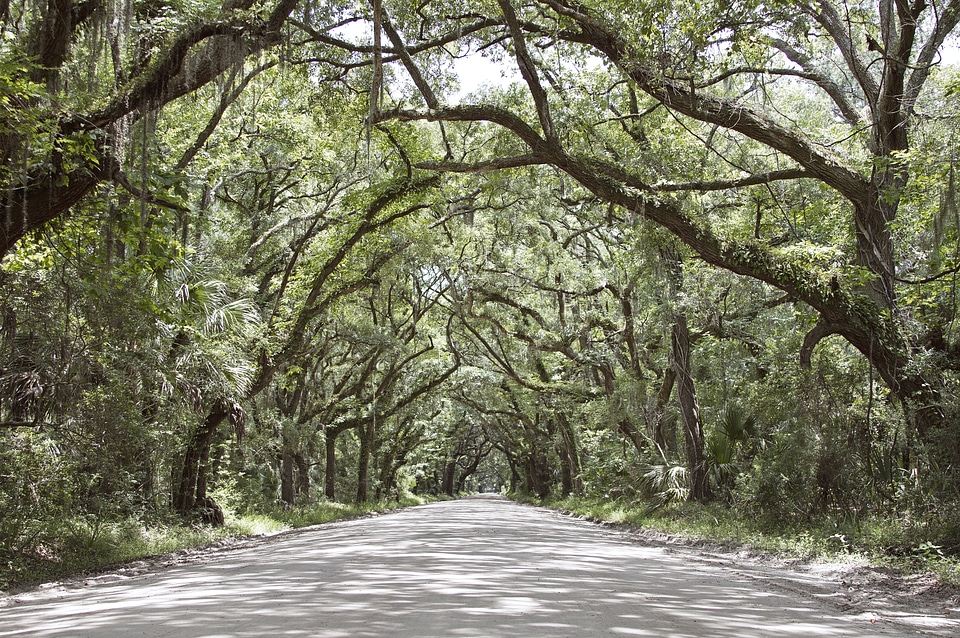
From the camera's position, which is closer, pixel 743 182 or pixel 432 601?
pixel 432 601

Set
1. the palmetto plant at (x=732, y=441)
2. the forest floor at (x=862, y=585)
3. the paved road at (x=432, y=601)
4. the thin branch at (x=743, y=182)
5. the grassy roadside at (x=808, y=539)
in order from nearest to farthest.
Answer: the paved road at (x=432, y=601) → the forest floor at (x=862, y=585) → the grassy roadside at (x=808, y=539) → the thin branch at (x=743, y=182) → the palmetto plant at (x=732, y=441)

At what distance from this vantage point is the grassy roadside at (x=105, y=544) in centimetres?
727

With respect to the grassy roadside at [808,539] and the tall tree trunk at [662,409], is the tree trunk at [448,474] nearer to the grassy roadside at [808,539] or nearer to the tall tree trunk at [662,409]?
the tall tree trunk at [662,409]

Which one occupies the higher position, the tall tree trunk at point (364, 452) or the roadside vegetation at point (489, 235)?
the roadside vegetation at point (489, 235)

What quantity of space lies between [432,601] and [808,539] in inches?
237

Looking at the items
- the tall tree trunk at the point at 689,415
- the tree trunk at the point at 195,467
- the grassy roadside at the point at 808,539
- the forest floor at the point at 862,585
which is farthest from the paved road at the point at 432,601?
the tall tree trunk at the point at 689,415

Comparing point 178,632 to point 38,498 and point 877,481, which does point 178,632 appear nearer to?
point 38,498

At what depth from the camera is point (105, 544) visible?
29.2 feet

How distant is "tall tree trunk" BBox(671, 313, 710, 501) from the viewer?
48.7ft

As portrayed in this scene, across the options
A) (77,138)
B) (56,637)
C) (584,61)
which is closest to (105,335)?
(77,138)

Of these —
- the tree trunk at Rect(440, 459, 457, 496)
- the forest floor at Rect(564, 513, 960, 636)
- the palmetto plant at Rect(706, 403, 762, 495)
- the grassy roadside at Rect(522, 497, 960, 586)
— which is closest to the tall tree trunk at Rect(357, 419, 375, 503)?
the grassy roadside at Rect(522, 497, 960, 586)

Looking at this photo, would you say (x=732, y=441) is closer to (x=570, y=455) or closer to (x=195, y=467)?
(x=195, y=467)

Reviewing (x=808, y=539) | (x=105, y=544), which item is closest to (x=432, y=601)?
(x=105, y=544)

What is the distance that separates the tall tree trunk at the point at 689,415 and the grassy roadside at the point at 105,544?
9.53m
